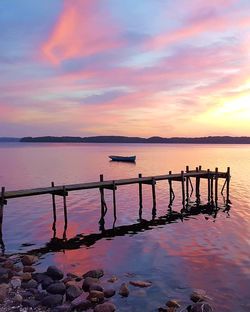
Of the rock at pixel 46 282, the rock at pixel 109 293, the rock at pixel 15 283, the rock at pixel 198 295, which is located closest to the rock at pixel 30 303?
the rock at pixel 15 283

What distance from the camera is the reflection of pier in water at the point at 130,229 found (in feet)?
74.1

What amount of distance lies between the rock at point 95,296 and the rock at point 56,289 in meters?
1.10

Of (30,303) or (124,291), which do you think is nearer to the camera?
(30,303)

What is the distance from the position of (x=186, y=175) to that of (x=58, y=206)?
12.5 m

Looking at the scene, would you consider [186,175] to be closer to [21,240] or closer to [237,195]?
[237,195]

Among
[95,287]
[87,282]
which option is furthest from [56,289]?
[95,287]

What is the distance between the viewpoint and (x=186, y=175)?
37.6 m

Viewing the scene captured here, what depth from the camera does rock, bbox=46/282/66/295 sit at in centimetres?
1468

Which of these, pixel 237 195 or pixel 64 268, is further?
pixel 237 195

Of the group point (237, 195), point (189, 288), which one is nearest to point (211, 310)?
point (189, 288)

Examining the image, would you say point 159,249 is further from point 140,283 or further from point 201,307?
point 201,307

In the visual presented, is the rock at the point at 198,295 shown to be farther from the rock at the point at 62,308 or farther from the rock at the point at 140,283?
the rock at the point at 62,308

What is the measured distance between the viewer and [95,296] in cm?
1432

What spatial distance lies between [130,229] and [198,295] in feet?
40.2
